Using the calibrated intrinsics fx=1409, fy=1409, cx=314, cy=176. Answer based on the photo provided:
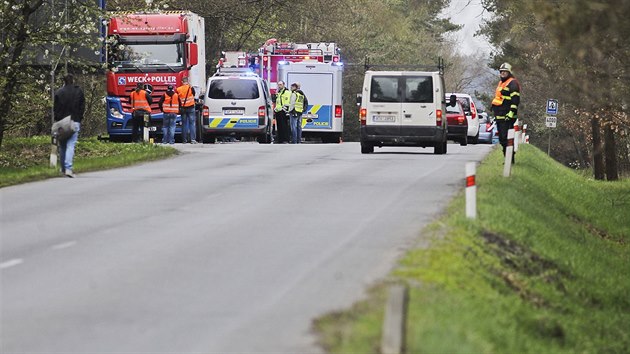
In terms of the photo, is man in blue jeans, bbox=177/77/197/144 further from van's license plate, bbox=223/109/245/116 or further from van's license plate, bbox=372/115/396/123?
van's license plate, bbox=372/115/396/123

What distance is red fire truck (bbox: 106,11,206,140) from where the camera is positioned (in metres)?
40.1

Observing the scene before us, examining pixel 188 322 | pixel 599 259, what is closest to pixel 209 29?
pixel 599 259

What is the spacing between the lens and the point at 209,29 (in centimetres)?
6144

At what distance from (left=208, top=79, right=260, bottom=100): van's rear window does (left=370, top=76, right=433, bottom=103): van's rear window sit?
29.3ft

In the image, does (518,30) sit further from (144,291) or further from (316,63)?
(144,291)

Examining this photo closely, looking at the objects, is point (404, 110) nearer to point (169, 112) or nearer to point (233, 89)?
point (169, 112)

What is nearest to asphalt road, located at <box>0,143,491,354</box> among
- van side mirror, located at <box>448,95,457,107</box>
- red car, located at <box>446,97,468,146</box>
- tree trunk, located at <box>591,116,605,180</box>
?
van side mirror, located at <box>448,95,457,107</box>

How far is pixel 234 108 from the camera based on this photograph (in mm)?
41781

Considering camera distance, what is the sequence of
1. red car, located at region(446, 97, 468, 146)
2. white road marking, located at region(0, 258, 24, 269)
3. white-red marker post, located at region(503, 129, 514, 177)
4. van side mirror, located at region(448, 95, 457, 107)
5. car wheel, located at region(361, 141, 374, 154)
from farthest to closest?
red car, located at region(446, 97, 468, 146), van side mirror, located at region(448, 95, 457, 107), car wheel, located at region(361, 141, 374, 154), white-red marker post, located at region(503, 129, 514, 177), white road marking, located at region(0, 258, 24, 269)

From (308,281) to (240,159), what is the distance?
1867 centimetres

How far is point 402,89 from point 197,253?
2050 cm

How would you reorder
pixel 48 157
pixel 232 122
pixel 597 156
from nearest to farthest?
pixel 48 157 → pixel 232 122 → pixel 597 156

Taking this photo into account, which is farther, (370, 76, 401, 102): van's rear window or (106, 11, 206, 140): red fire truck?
(106, 11, 206, 140): red fire truck

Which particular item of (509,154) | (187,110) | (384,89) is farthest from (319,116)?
(509,154)
